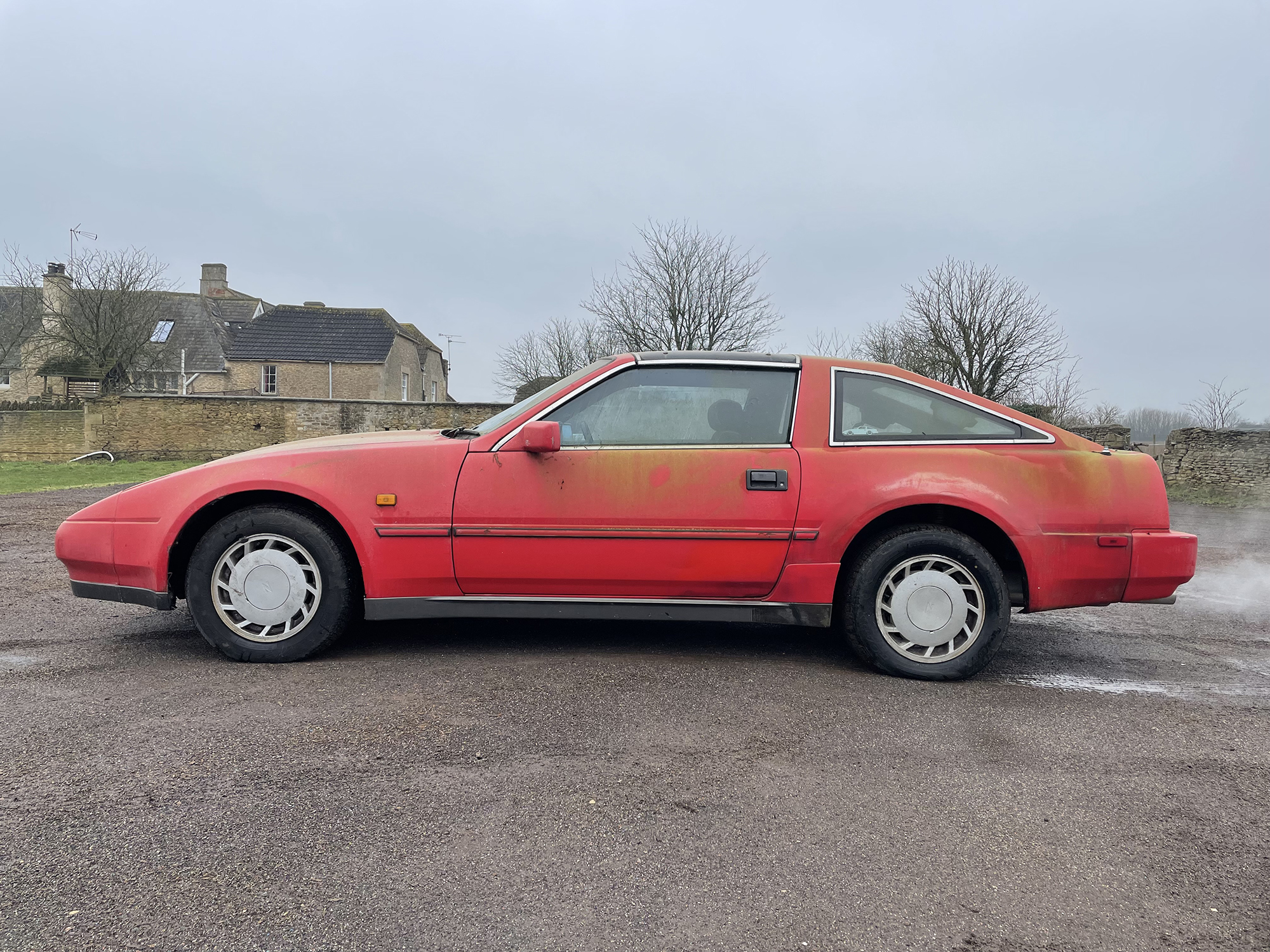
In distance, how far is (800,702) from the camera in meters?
3.34

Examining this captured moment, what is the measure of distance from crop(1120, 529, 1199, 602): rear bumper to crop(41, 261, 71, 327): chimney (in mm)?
42495

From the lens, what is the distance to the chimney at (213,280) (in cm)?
4859

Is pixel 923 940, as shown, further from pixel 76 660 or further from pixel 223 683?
pixel 76 660

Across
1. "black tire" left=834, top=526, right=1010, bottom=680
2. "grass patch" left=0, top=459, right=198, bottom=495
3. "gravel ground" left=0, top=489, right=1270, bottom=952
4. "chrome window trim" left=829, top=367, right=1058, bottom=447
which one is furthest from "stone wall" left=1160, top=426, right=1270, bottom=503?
"grass patch" left=0, top=459, right=198, bottom=495

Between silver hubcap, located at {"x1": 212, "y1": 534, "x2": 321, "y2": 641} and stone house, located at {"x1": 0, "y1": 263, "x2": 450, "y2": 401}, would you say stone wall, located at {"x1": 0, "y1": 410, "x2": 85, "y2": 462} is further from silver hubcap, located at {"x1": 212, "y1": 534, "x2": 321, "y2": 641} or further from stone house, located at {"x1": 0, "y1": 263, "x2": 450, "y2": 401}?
silver hubcap, located at {"x1": 212, "y1": 534, "x2": 321, "y2": 641}

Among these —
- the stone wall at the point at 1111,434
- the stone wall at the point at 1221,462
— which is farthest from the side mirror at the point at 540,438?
the stone wall at the point at 1111,434

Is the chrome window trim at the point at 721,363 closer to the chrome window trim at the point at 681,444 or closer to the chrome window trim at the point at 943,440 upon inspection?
the chrome window trim at the point at 681,444

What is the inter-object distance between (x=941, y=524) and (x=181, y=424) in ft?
98.7

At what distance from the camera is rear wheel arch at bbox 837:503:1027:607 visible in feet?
12.4

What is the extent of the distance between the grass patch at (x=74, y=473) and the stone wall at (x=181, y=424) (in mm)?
1145

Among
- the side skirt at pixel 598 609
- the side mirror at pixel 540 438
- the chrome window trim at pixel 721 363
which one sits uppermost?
the chrome window trim at pixel 721 363

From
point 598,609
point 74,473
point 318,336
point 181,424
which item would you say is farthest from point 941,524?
point 318,336

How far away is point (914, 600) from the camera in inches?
146

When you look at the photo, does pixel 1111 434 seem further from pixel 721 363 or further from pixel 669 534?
pixel 669 534
